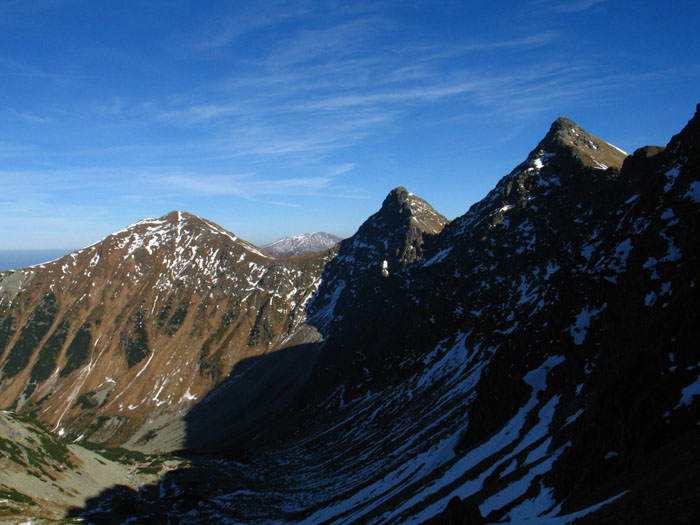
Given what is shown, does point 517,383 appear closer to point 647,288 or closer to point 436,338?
point 647,288

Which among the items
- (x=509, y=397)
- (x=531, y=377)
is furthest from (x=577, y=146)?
(x=509, y=397)

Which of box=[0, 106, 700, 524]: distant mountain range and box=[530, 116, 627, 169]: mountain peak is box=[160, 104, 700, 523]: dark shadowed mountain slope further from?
box=[530, 116, 627, 169]: mountain peak

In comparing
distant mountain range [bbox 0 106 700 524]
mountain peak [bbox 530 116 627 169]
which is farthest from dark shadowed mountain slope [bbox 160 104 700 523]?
mountain peak [bbox 530 116 627 169]

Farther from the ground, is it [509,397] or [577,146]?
[577,146]

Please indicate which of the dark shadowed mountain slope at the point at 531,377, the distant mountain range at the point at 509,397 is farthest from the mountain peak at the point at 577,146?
the dark shadowed mountain slope at the point at 531,377

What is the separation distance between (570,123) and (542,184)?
1922 inches

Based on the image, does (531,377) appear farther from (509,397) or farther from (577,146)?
(577,146)

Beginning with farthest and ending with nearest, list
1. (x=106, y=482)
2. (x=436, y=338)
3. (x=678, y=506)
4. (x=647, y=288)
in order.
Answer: (x=436, y=338) → (x=106, y=482) → (x=647, y=288) → (x=678, y=506)

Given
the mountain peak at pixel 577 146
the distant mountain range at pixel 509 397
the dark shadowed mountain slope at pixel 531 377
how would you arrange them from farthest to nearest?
the mountain peak at pixel 577 146
the dark shadowed mountain slope at pixel 531 377
the distant mountain range at pixel 509 397

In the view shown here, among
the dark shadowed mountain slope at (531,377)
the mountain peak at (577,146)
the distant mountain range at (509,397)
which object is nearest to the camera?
the distant mountain range at (509,397)

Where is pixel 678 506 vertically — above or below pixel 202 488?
above

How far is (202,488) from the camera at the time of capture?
318 ft

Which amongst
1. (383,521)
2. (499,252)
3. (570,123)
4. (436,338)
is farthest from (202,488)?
(570,123)

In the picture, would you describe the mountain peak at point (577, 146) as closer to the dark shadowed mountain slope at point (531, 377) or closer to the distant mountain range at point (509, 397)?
the distant mountain range at point (509, 397)
